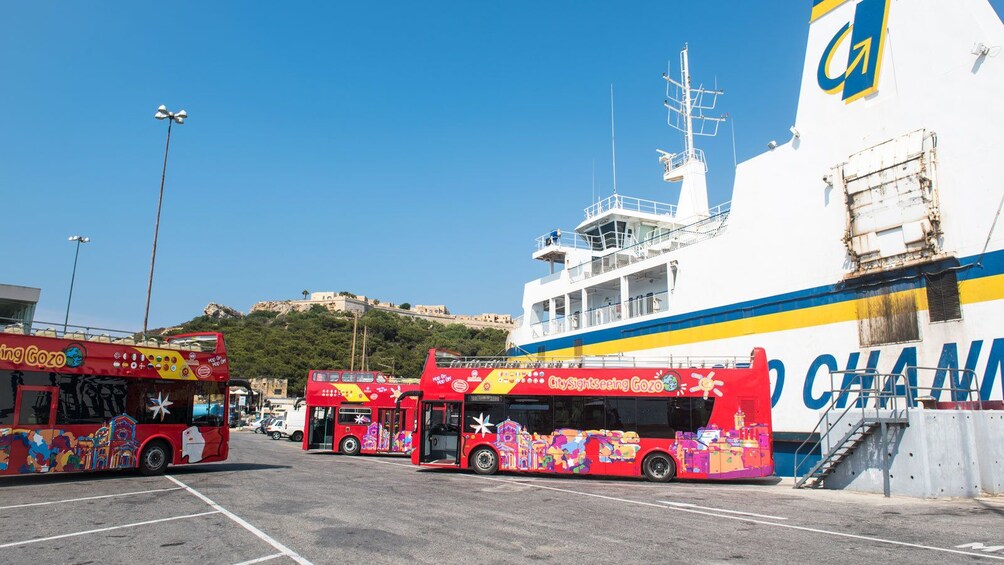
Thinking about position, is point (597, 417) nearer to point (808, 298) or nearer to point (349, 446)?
point (808, 298)

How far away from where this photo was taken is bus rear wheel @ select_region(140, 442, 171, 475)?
15.4m

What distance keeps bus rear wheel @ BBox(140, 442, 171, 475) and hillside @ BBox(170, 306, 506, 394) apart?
53.1 m

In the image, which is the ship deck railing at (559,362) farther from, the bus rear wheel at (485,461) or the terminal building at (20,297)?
the terminal building at (20,297)

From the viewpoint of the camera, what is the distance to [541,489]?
1398 cm

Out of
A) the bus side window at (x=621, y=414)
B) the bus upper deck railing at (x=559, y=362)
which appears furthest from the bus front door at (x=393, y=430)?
the bus side window at (x=621, y=414)

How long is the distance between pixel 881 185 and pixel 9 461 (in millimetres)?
20573

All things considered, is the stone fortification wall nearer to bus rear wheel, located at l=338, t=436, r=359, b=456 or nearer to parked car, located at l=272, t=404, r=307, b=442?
parked car, located at l=272, t=404, r=307, b=442

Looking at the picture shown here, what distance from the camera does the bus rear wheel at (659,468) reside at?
623 inches

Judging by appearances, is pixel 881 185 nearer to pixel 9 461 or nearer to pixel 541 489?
pixel 541 489

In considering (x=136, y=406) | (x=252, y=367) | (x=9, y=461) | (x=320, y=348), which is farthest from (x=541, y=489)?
(x=320, y=348)

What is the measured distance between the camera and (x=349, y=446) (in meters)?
25.7

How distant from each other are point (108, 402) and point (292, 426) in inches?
1073

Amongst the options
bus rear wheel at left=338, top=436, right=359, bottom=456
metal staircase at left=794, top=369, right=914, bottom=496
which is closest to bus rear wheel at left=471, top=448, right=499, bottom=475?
metal staircase at left=794, top=369, right=914, bottom=496

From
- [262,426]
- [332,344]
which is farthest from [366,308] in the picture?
[262,426]
